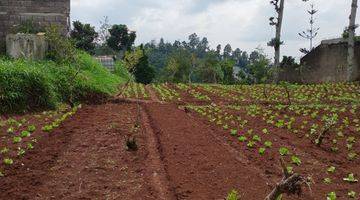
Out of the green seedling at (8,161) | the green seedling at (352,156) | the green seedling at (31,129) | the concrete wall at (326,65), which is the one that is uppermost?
the concrete wall at (326,65)

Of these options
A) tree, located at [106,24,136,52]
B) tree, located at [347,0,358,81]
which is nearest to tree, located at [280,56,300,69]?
tree, located at [347,0,358,81]

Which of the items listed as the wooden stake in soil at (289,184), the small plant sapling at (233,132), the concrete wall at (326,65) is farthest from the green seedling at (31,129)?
the concrete wall at (326,65)

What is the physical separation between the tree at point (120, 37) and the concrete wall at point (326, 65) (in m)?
16.2

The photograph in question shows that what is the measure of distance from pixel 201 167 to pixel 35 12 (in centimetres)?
1442

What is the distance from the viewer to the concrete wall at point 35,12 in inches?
801

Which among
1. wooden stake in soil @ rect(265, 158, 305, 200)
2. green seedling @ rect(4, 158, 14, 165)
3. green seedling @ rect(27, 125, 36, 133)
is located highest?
wooden stake in soil @ rect(265, 158, 305, 200)

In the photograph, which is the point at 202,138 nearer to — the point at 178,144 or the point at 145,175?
the point at 178,144

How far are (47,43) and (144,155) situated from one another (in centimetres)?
1129

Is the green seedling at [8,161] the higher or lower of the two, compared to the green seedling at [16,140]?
lower

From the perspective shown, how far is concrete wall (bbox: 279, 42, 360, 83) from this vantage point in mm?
28016

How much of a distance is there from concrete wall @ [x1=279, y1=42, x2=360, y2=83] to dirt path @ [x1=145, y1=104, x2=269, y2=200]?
18.1 m

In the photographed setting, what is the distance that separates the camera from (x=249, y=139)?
36.1 ft

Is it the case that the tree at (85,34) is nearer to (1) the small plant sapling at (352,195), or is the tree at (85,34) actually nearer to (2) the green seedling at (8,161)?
(2) the green seedling at (8,161)

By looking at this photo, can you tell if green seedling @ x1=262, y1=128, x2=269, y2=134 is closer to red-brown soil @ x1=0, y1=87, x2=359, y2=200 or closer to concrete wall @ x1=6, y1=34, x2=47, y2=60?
red-brown soil @ x1=0, y1=87, x2=359, y2=200
